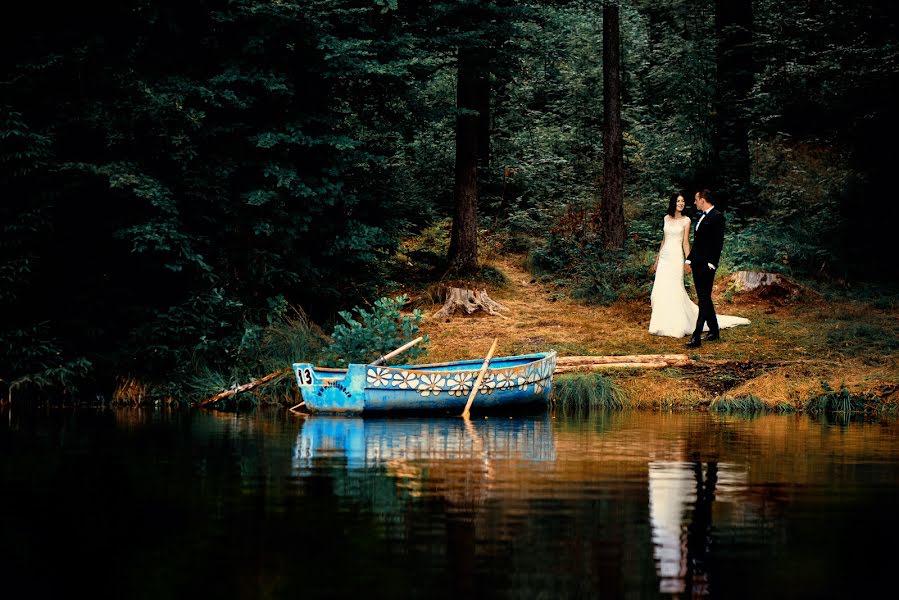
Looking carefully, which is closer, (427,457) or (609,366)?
(427,457)

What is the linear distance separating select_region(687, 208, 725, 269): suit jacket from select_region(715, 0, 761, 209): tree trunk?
8.09m

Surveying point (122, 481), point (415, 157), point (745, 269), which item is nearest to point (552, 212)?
point (415, 157)

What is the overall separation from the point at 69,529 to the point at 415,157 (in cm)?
2413

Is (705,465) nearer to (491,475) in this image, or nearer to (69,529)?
(491,475)

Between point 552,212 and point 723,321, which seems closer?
point 723,321

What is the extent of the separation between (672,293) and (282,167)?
7150 mm

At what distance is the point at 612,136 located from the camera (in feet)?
84.7

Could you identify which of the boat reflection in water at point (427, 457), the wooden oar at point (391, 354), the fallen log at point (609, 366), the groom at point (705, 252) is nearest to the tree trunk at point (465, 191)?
the groom at point (705, 252)

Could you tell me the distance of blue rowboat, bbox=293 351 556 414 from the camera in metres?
16.1

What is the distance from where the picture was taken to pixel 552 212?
3047 cm

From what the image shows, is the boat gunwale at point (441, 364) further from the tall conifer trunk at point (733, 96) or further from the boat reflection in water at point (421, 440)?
the tall conifer trunk at point (733, 96)

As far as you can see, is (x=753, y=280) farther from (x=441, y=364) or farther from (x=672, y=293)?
(x=441, y=364)

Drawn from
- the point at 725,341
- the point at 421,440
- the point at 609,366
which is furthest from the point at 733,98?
the point at 421,440

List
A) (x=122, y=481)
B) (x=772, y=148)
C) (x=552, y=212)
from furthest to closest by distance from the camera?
(x=552, y=212) < (x=772, y=148) < (x=122, y=481)
